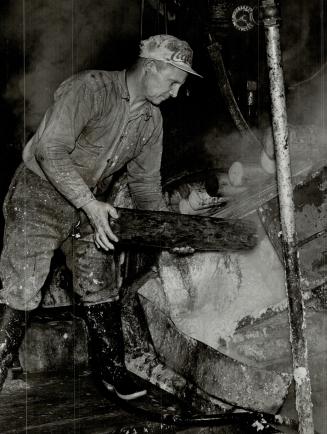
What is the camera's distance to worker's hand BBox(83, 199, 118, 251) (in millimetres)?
4113

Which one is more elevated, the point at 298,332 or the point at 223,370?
the point at 298,332

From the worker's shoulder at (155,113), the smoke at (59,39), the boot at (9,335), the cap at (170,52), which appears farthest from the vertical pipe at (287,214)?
the smoke at (59,39)

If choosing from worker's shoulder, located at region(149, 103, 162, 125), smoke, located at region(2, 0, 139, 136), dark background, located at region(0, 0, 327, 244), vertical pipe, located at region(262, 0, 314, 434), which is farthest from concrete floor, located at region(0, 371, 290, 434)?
smoke, located at region(2, 0, 139, 136)

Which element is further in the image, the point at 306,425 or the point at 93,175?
the point at 93,175

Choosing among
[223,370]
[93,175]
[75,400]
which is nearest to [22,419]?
[75,400]

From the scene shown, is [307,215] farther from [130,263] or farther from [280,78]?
[130,263]

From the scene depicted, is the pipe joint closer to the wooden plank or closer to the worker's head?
the worker's head

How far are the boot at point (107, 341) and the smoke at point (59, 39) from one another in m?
3.13

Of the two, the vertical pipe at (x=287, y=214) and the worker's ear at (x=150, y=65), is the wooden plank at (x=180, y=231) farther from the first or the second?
the worker's ear at (x=150, y=65)

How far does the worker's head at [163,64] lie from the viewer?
420 cm

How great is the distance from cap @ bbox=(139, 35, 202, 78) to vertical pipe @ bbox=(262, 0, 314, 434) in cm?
70

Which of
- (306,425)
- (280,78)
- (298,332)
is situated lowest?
(306,425)

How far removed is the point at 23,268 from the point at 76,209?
68 centimetres

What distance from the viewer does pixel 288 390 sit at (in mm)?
4379
